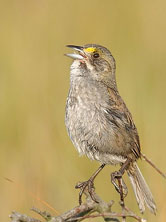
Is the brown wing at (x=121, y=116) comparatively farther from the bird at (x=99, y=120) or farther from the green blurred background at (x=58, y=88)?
the green blurred background at (x=58, y=88)

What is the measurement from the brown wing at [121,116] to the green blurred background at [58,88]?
0.49 metres

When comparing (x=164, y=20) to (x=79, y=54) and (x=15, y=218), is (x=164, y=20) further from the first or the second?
(x=15, y=218)

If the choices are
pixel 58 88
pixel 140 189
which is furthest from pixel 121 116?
pixel 58 88

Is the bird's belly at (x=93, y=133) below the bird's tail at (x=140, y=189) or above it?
above

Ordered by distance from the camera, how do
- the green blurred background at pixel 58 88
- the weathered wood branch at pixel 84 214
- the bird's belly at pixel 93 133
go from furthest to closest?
1. the green blurred background at pixel 58 88
2. the bird's belly at pixel 93 133
3. the weathered wood branch at pixel 84 214

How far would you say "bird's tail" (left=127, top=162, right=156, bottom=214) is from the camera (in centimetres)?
521

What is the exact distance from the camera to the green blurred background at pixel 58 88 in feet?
21.1

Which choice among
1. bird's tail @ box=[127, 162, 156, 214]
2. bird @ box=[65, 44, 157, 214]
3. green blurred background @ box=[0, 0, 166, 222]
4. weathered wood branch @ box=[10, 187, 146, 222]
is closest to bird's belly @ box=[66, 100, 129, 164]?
bird @ box=[65, 44, 157, 214]

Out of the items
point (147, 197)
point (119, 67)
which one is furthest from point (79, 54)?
point (119, 67)

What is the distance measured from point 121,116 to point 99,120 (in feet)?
0.99

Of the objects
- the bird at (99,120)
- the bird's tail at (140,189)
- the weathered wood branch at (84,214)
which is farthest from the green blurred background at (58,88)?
the weathered wood branch at (84,214)

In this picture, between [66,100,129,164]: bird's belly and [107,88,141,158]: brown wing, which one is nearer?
[66,100,129,164]: bird's belly

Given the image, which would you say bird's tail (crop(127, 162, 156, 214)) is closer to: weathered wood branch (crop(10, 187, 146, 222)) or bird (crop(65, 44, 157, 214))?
bird (crop(65, 44, 157, 214))

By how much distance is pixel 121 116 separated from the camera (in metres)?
5.26
